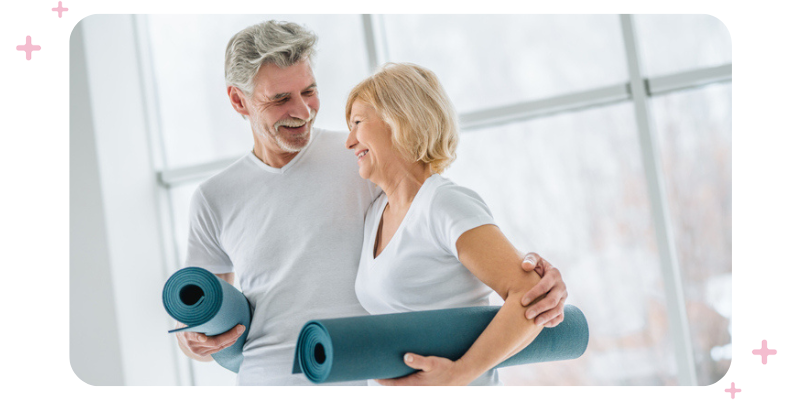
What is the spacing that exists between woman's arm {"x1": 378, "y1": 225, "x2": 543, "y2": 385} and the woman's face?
0.83 feet

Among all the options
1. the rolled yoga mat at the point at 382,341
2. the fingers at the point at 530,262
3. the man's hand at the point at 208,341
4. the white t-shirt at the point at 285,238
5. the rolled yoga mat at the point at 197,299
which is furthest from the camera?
the white t-shirt at the point at 285,238

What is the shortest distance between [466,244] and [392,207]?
0.80ft

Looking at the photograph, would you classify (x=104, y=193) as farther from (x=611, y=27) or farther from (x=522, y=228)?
(x=611, y=27)

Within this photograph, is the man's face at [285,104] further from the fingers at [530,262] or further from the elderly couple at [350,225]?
the fingers at [530,262]

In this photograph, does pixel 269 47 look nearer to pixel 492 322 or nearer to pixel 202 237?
pixel 202 237

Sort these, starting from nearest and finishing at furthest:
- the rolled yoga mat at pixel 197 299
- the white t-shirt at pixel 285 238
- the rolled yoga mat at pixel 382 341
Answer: the rolled yoga mat at pixel 382 341 < the rolled yoga mat at pixel 197 299 < the white t-shirt at pixel 285 238

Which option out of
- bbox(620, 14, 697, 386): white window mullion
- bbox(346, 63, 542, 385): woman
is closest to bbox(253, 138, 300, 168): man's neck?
bbox(346, 63, 542, 385): woman

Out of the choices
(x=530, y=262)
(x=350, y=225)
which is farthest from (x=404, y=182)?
(x=530, y=262)

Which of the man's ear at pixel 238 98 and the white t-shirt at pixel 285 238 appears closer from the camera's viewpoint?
the white t-shirt at pixel 285 238

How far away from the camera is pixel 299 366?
1.08 m

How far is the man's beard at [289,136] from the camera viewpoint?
4.97ft
